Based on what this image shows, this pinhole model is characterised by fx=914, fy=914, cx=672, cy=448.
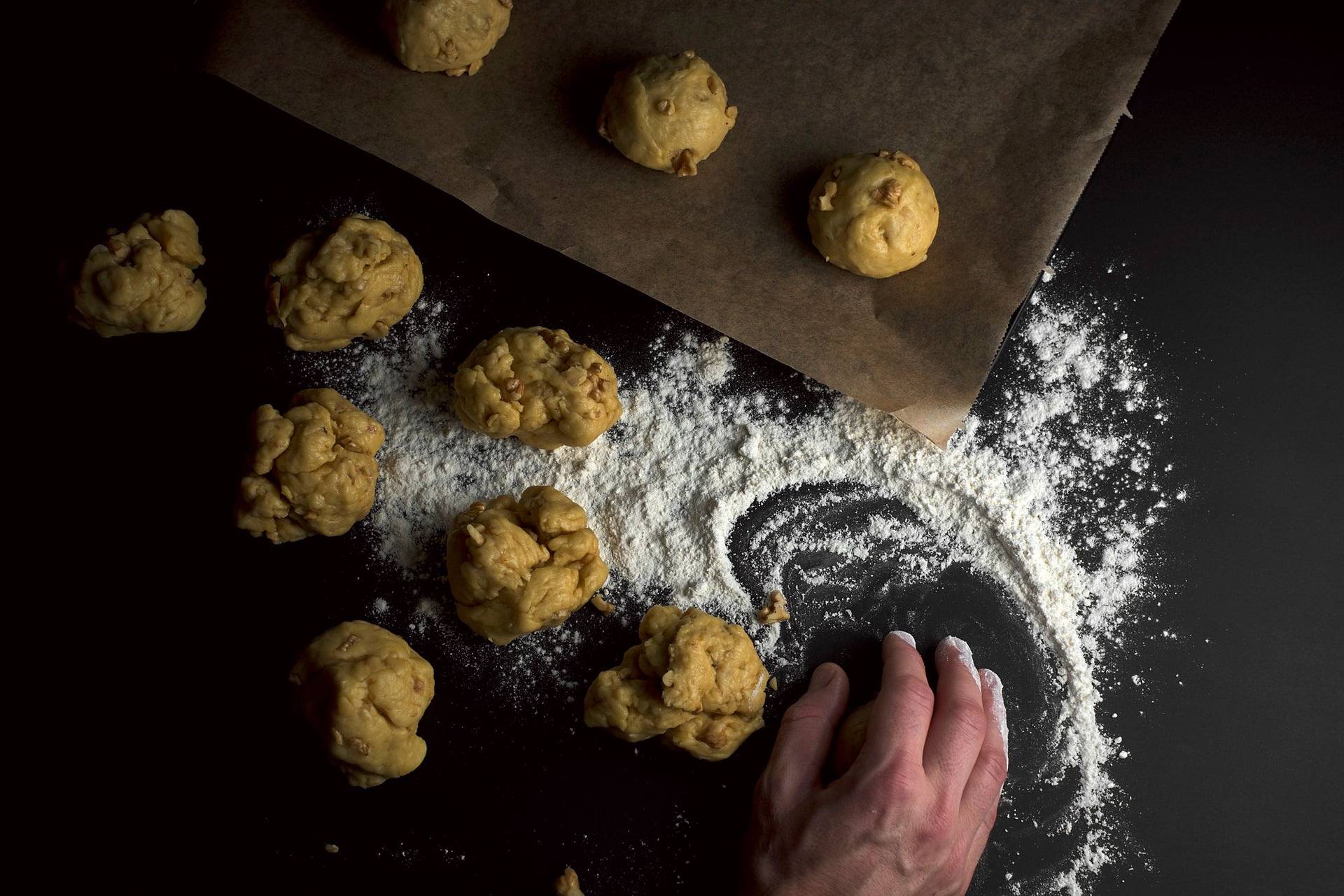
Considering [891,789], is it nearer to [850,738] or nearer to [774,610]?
[850,738]

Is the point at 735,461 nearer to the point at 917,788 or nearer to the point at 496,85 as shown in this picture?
the point at 917,788

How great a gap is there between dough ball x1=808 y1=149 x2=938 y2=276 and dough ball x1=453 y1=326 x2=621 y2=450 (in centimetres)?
62

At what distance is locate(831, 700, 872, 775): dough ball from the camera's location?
2.14m

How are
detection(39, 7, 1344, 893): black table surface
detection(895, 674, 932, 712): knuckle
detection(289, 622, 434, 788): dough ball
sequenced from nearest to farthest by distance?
detection(289, 622, 434, 788): dough ball, detection(895, 674, 932, 712): knuckle, detection(39, 7, 1344, 893): black table surface

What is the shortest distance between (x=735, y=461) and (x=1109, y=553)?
97 centimetres

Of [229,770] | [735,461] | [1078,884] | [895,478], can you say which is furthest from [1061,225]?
[229,770]

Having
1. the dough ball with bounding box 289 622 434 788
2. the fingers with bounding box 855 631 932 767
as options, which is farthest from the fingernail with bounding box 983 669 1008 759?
the dough ball with bounding box 289 622 434 788

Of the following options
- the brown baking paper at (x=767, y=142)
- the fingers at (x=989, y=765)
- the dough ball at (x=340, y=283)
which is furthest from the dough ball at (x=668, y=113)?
the fingers at (x=989, y=765)

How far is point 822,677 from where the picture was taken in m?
2.25

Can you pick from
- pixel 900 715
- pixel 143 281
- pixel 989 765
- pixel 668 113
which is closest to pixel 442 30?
pixel 668 113

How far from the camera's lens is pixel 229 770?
2207 millimetres

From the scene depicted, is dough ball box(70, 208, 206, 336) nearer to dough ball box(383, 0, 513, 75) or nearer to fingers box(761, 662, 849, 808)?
dough ball box(383, 0, 513, 75)

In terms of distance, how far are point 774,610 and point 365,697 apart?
973 millimetres

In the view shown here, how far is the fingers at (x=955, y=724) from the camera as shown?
81.6 inches
